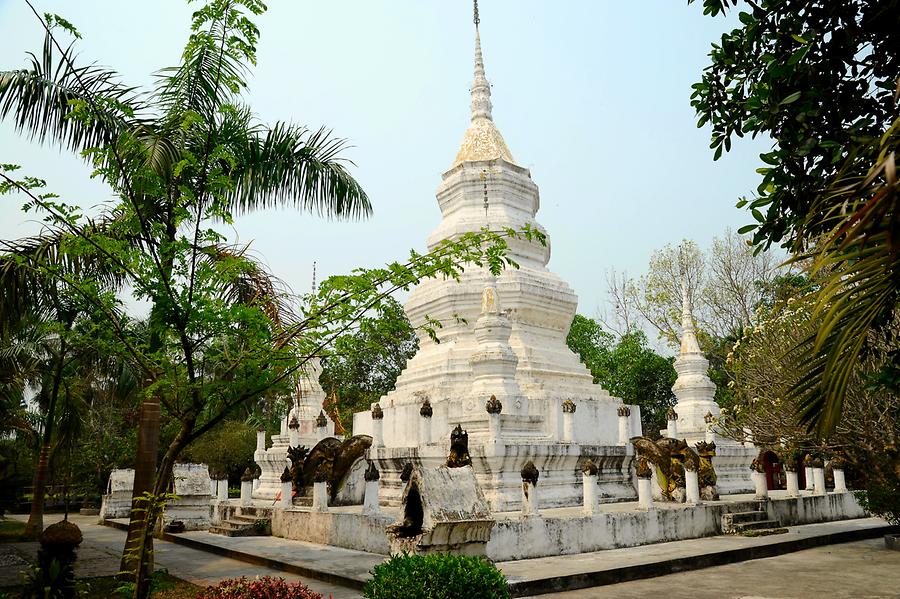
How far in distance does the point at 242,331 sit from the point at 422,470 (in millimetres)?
2460

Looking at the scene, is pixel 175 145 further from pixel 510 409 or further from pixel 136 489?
pixel 510 409

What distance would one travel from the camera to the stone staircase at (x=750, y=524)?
15.1 m

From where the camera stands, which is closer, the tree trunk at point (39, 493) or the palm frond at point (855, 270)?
the palm frond at point (855, 270)

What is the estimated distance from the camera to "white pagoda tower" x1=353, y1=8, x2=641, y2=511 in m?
16.4

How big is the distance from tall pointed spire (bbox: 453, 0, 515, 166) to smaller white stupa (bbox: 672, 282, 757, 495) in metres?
8.90

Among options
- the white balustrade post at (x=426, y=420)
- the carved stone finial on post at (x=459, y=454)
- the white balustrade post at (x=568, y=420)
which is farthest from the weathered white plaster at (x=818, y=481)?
the carved stone finial on post at (x=459, y=454)

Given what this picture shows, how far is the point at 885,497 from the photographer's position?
13961mm

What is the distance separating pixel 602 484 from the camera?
18078 millimetres

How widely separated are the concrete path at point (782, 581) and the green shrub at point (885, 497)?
2.99ft

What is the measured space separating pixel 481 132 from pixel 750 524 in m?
16.0

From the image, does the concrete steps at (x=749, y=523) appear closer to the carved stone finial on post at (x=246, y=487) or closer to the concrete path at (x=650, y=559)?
the concrete path at (x=650, y=559)

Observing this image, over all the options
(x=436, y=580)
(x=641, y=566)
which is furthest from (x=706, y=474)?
(x=436, y=580)

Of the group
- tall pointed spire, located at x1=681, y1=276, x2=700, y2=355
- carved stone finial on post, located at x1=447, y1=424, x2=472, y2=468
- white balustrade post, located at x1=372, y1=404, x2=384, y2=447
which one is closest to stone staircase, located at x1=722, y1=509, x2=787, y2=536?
carved stone finial on post, located at x1=447, y1=424, x2=472, y2=468

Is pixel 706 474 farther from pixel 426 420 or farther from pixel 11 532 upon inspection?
pixel 11 532
